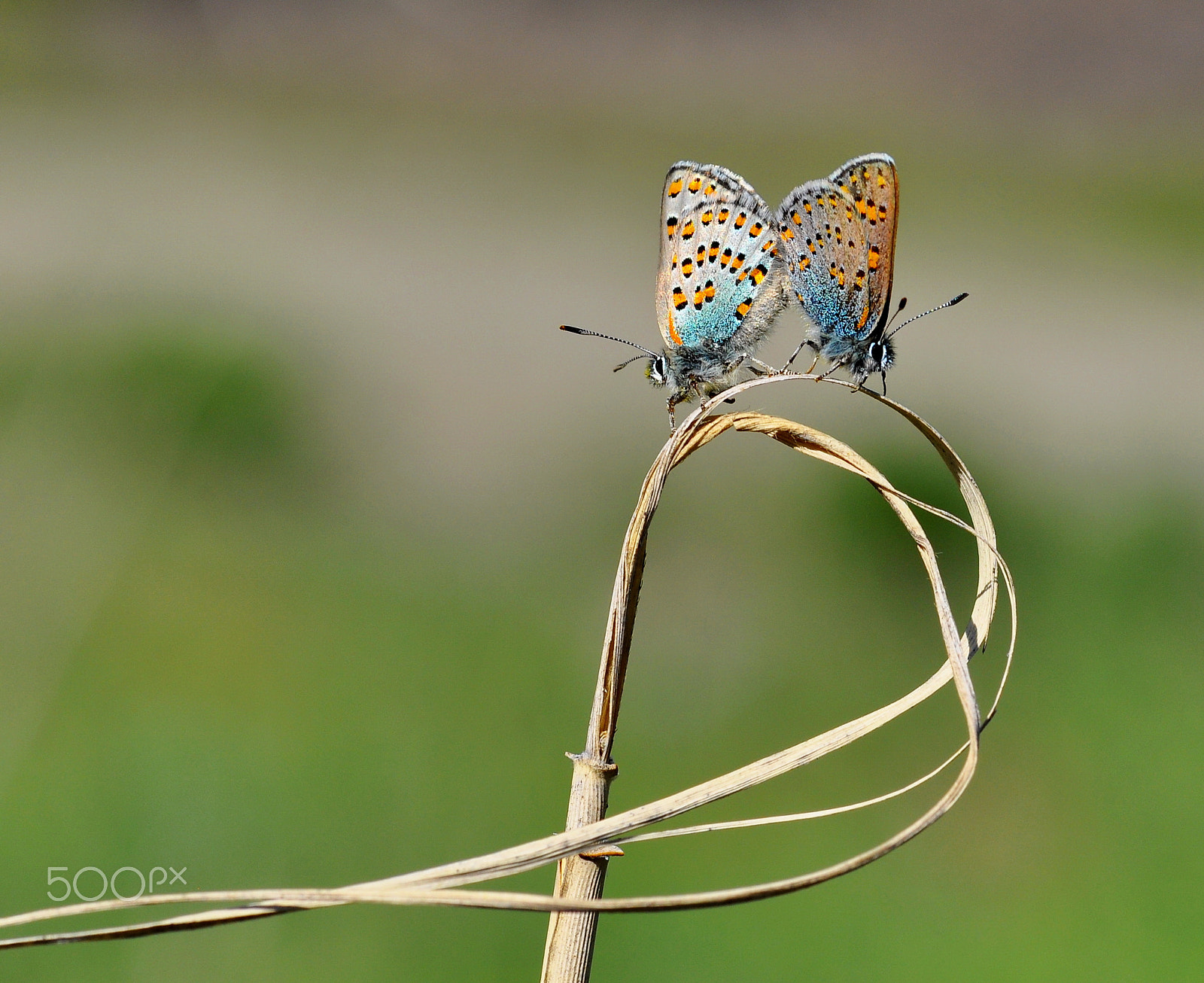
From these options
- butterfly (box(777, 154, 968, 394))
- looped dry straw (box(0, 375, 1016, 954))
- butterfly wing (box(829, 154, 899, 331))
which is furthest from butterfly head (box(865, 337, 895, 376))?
looped dry straw (box(0, 375, 1016, 954))

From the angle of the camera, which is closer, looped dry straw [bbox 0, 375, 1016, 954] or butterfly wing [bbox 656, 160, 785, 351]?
looped dry straw [bbox 0, 375, 1016, 954]

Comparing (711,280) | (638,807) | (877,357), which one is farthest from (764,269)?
(638,807)

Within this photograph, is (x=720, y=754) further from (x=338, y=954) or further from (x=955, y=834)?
(x=338, y=954)

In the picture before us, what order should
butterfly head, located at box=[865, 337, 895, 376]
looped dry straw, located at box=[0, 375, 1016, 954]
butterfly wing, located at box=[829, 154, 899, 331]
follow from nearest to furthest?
1. looped dry straw, located at box=[0, 375, 1016, 954]
2. butterfly wing, located at box=[829, 154, 899, 331]
3. butterfly head, located at box=[865, 337, 895, 376]

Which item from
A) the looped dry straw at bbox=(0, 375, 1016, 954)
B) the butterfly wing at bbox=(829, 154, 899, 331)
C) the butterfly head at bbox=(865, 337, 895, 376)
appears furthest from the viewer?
the butterfly head at bbox=(865, 337, 895, 376)

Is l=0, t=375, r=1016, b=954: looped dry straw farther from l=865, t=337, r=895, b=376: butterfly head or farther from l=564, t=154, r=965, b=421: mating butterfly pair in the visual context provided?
l=865, t=337, r=895, b=376: butterfly head

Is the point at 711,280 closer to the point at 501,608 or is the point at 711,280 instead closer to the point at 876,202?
the point at 876,202

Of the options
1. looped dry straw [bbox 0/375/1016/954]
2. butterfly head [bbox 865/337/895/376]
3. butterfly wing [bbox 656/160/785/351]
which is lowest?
looped dry straw [bbox 0/375/1016/954]
